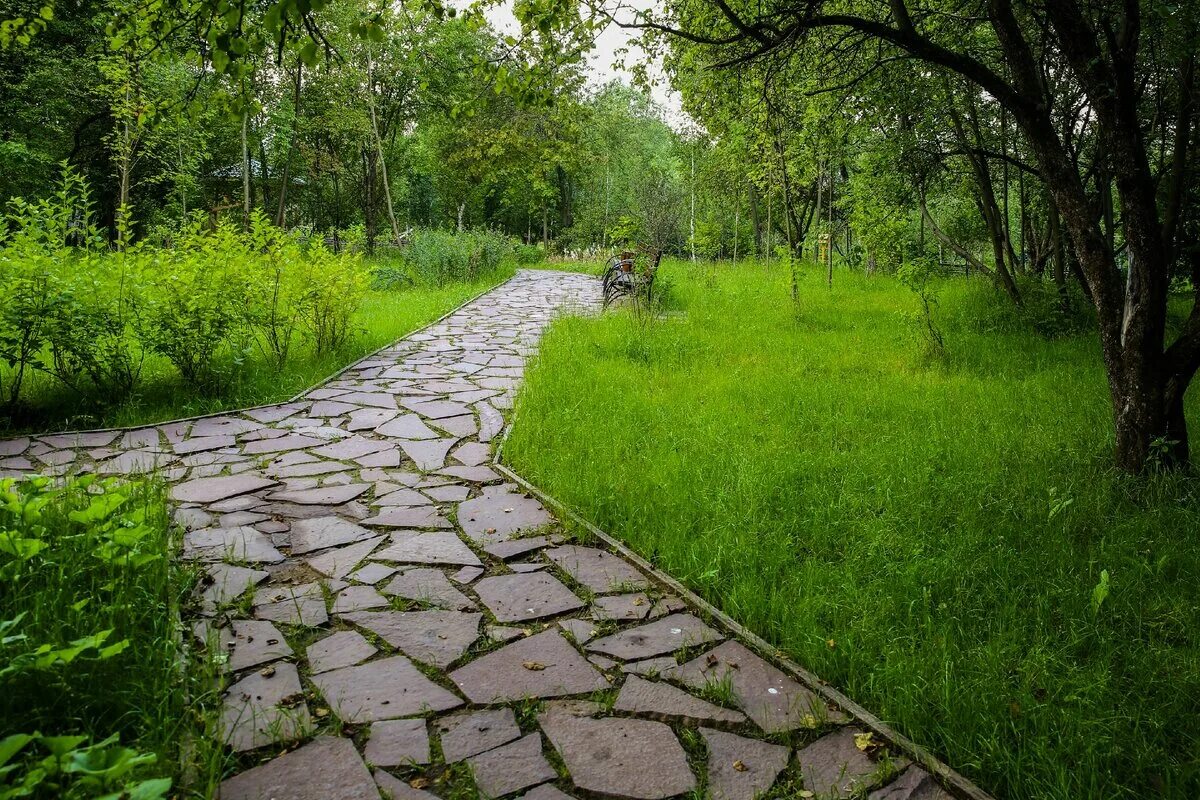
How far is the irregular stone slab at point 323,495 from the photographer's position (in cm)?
421

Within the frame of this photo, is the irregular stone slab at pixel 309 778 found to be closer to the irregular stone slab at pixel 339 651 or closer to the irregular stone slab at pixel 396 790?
the irregular stone slab at pixel 396 790

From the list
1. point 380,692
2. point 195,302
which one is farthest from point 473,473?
point 195,302

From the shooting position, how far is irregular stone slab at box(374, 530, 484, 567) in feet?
11.5

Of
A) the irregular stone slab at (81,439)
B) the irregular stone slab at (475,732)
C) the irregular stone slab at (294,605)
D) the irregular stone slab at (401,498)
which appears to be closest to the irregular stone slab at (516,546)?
the irregular stone slab at (401,498)

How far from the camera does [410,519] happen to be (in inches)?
157

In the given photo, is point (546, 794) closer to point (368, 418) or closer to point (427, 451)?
point (427, 451)

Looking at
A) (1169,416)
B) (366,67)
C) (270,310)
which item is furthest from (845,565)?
(366,67)

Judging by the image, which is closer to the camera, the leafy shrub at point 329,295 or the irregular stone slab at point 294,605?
the irregular stone slab at point 294,605

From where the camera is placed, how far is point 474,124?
973 inches

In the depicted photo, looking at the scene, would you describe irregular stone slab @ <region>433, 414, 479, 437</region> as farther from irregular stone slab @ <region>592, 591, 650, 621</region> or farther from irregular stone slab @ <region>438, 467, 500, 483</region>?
irregular stone slab @ <region>592, 591, 650, 621</region>

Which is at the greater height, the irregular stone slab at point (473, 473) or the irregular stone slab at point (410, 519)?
the irregular stone slab at point (473, 473)

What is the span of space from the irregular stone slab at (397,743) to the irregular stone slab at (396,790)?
0.22 feet

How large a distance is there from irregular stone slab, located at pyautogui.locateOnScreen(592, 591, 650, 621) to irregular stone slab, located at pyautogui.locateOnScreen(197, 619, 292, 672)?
1.27 meters

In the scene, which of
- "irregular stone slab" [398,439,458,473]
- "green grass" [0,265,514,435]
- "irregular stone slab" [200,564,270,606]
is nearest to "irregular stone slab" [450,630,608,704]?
"irregular stone slab" [200,564,270,606]
